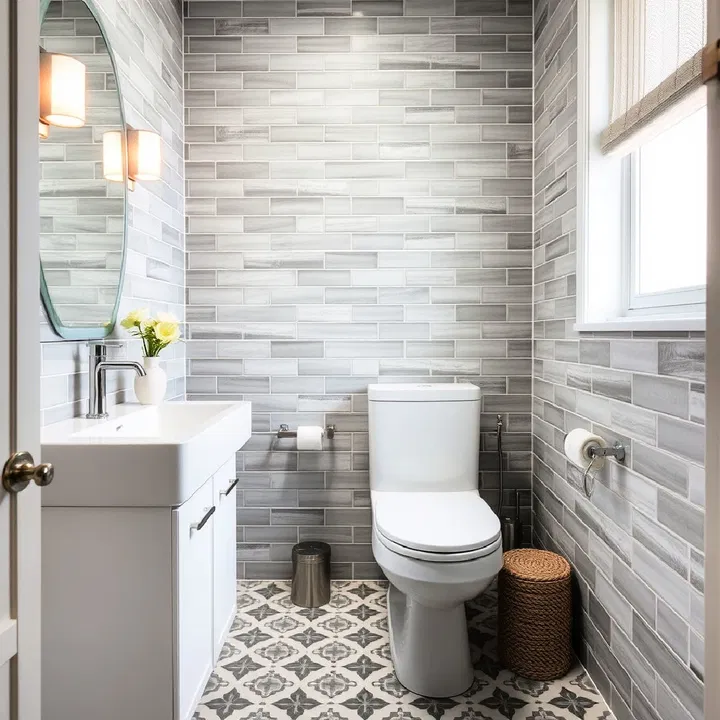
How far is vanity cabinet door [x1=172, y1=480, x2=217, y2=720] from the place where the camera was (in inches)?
55.1

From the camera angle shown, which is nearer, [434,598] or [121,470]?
[121,470]

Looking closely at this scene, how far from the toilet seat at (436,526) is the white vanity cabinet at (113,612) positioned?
0.66 m

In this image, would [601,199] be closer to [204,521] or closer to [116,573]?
[204,521]

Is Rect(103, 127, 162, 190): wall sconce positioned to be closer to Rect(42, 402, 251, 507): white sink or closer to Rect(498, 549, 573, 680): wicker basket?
Rect(42, 402, 251, 507): white sink

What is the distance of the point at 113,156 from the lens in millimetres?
1834

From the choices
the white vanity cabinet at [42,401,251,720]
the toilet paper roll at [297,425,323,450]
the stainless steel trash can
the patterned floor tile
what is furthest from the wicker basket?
the white vanity cabinet at [42,401,251,720]

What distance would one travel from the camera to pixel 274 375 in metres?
2.58

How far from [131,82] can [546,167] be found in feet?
5.23

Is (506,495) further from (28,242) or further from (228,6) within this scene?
(228,6)

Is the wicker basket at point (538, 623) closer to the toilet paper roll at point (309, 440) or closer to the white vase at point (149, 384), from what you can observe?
the toilet paper roll at point (309, 440)

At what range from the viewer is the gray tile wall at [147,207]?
1.63 meters

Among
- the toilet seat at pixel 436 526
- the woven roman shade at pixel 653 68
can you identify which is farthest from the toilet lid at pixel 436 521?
the woven roman shade at pixel 653 68

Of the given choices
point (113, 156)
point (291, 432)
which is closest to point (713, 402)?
point (113, 156)

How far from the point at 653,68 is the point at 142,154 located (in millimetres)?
1600
